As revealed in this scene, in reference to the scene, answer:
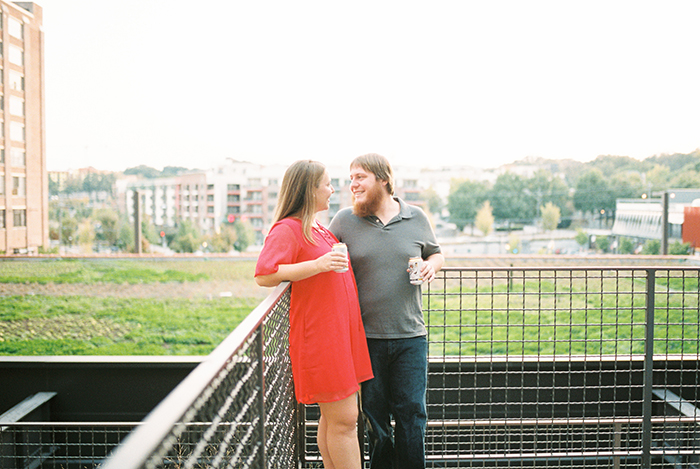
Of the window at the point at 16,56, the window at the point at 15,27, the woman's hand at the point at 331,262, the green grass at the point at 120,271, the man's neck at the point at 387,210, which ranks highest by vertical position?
the window at the point at 15,27

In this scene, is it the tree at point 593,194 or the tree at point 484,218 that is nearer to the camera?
the tree at point 593,194

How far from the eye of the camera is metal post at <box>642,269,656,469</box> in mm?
2570

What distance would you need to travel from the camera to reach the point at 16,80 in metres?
12.5

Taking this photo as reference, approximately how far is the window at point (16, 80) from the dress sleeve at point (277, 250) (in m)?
13.7

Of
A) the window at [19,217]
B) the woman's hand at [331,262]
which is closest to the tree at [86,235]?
the window at [19,217]

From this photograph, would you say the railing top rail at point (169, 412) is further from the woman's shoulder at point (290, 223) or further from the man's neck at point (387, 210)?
the man's neck at point (387, 210)

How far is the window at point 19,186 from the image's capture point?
12.1 meters

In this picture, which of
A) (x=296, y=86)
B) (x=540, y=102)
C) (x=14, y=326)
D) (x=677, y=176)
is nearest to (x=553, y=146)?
(x=540, y=102)

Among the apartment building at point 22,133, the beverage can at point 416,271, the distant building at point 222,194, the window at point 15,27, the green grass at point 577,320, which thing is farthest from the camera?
the distant building at point 222,194

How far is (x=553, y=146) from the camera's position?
17.7 metres

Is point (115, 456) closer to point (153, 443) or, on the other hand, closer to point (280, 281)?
point (153, 443)

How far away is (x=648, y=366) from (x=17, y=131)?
14635 mm

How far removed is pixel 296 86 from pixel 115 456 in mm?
16334

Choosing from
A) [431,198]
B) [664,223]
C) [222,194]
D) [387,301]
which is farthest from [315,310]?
[222,194]
